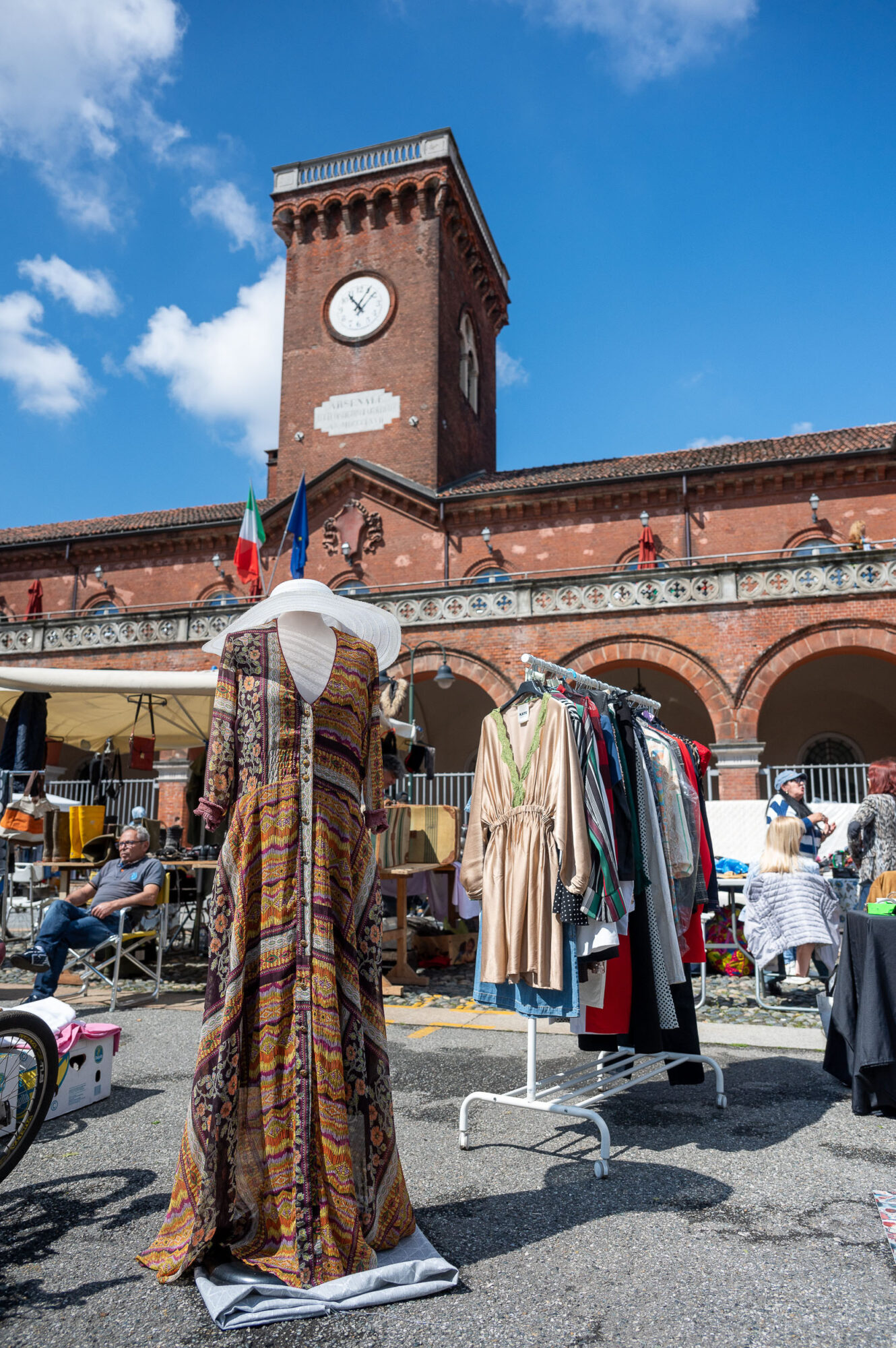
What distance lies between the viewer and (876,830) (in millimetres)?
6488

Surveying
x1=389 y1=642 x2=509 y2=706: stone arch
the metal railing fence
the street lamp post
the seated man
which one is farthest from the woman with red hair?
x1=389 y1=642 x2=509 y2=706: stone arch

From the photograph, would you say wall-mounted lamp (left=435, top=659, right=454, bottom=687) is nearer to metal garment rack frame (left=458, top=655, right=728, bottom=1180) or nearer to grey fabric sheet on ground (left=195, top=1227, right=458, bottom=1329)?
metal garment rack frame (left=458, top=655, right=728, bottom=1180)

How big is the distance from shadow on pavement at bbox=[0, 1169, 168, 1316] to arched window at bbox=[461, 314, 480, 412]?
81.9 feet

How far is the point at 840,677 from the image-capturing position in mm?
19500

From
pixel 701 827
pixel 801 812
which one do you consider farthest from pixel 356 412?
pixel 701 827

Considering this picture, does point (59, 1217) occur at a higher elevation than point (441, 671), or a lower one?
lower

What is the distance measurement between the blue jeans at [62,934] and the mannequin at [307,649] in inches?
184

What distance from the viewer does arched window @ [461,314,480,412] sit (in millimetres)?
26766

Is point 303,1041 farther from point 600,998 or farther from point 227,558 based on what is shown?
point 227,558

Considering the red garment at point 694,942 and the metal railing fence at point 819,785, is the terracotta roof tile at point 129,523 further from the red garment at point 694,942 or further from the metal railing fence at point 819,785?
the red garment at point 694,942

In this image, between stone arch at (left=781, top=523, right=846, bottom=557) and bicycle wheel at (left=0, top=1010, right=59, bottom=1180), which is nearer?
bicycle wheel at (left=0, top=1010, right=59, bottom=1180)

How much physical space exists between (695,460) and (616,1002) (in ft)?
65.8

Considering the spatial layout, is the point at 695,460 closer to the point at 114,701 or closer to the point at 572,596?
the point at 572,596

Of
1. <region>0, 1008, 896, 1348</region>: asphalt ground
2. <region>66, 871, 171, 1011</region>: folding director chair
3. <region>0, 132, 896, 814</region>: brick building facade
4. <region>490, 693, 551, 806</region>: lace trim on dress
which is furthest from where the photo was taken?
<region>0, 132, 896, 814</region>: brick building facade
